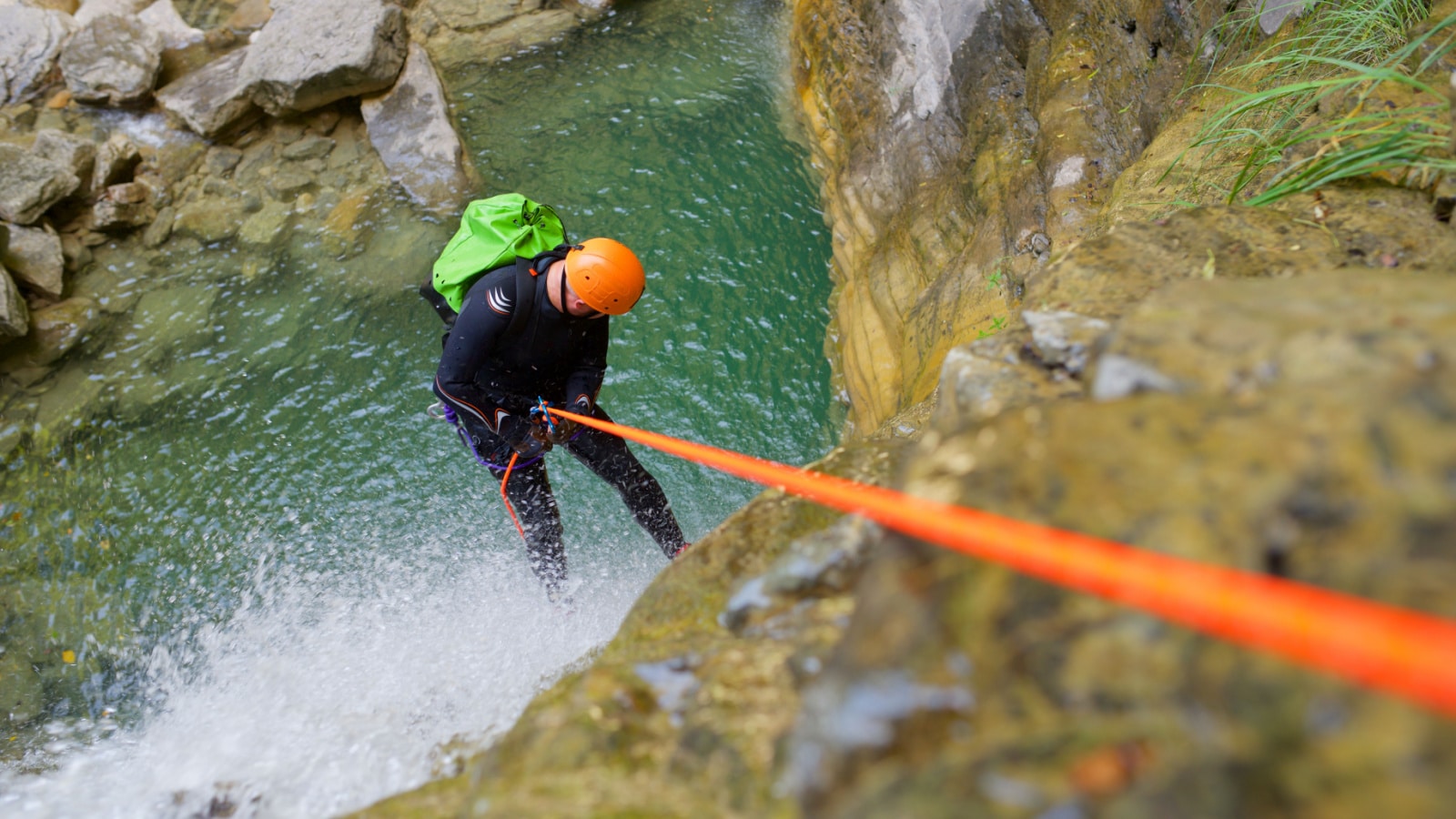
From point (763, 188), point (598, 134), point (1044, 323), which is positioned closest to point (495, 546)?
point (1044, 323)

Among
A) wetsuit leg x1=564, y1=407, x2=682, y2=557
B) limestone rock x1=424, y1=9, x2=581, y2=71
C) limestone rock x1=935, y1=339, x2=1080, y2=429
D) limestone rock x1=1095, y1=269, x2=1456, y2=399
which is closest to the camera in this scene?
limestone rock x1=1095, y1=269, x2=1456, y2=399

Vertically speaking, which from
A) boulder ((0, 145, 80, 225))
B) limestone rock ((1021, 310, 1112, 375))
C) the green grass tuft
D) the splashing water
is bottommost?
the splashing water

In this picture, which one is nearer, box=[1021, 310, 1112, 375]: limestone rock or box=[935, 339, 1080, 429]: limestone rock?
box=[935, 339, 1080, 429]: limestone rock

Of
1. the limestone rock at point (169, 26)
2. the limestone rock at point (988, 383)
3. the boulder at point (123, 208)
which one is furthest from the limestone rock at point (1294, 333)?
the limestone rock at point (169, 26)

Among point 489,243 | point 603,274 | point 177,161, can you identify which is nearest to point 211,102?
point 177,161

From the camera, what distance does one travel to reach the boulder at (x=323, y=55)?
755 cm

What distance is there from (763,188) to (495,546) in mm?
4474

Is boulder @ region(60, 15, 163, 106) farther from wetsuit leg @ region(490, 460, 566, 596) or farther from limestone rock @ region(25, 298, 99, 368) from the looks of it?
wetsuit leg @ region(490, 460, 566, 596)

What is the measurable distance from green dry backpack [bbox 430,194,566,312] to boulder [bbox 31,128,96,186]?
569 cm

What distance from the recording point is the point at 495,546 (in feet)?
15.0

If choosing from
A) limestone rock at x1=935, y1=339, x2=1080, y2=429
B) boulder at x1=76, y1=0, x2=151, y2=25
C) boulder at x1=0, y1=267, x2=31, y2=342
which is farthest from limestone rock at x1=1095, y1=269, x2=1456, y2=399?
boulder at x1=76, y1=0, x2=151, y2=25

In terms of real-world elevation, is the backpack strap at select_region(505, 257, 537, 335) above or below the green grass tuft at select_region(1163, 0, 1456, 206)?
below

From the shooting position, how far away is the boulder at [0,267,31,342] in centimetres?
560

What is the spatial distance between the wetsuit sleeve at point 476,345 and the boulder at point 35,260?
196 inches
